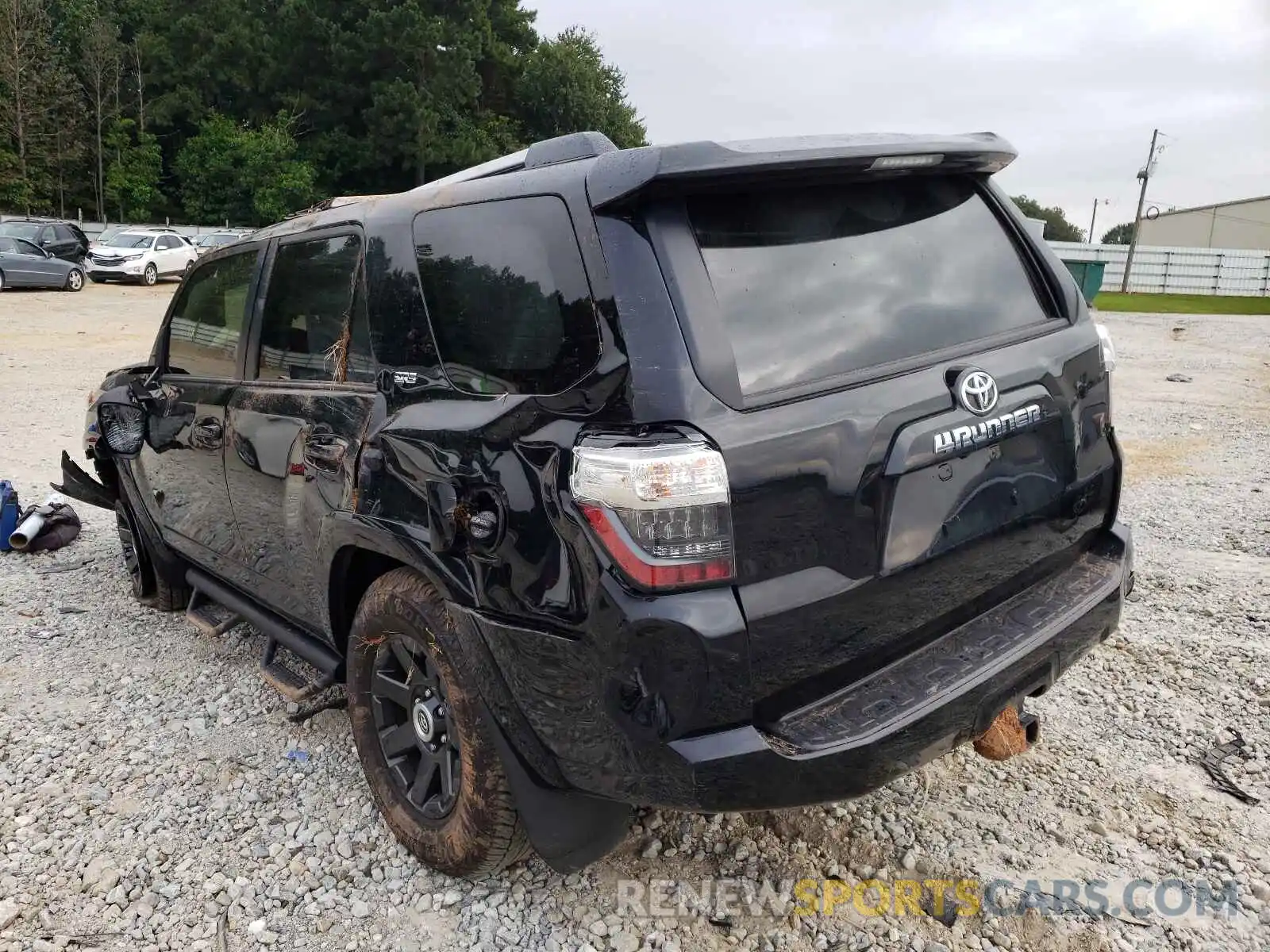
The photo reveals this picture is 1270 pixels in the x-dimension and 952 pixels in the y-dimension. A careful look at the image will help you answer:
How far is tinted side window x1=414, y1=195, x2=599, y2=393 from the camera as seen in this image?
209cm

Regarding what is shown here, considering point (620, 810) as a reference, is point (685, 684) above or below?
above

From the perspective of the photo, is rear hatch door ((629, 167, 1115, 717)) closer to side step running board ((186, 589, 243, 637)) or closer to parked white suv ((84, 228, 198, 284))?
side step running board ((186, 589, 243, 637))

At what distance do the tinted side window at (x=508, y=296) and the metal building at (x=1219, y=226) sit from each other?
59220mm

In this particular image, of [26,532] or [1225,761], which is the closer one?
[1225,761]

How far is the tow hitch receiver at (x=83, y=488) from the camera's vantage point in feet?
16.5

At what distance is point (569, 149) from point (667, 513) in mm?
1057

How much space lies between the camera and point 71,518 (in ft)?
18.8

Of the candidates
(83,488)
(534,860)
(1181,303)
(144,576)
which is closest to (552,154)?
(534,860)

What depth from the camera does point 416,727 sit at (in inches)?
101

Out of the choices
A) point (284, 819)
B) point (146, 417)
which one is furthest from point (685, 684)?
point (146, 417)

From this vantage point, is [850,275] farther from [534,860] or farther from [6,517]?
[6,517]

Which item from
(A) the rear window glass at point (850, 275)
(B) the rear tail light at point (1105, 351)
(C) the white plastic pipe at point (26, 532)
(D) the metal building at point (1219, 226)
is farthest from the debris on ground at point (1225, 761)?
(D) the metal building at point (1219, 226)

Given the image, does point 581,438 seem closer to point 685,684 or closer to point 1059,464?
point 685,684

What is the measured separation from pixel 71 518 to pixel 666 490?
5270mm
